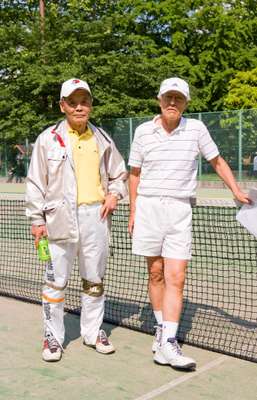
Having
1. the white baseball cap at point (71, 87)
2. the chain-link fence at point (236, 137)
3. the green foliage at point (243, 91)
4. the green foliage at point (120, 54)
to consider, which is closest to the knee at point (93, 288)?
the white baseball cap at point (71, 87)

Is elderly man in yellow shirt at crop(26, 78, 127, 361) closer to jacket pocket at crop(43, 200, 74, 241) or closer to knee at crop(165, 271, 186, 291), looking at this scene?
jacket pocket at crop(43, 200, 74, 241)

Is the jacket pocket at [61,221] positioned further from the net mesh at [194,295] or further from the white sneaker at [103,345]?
the net mesh at [194,295]

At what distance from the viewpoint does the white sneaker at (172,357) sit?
13.0ft

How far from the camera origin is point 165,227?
13.6 feet

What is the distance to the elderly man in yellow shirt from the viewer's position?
4.19 meters

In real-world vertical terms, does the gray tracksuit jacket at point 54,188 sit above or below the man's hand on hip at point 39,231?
above

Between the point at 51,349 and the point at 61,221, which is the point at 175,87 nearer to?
the point at 61,221

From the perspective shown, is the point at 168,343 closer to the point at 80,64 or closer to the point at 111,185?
the point at 111,185

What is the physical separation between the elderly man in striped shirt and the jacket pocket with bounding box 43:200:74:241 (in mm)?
487

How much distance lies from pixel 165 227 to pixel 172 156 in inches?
19.7

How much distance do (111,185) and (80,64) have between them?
2257 centimetres

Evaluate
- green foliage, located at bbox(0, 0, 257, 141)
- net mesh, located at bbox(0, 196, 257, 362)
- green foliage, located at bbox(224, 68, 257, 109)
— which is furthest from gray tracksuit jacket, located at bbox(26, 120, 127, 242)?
green foliage, located at bbox(224, 68, 257, 109)

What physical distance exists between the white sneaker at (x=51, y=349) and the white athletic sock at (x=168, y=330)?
2.57 ft

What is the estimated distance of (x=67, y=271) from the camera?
434 cm
